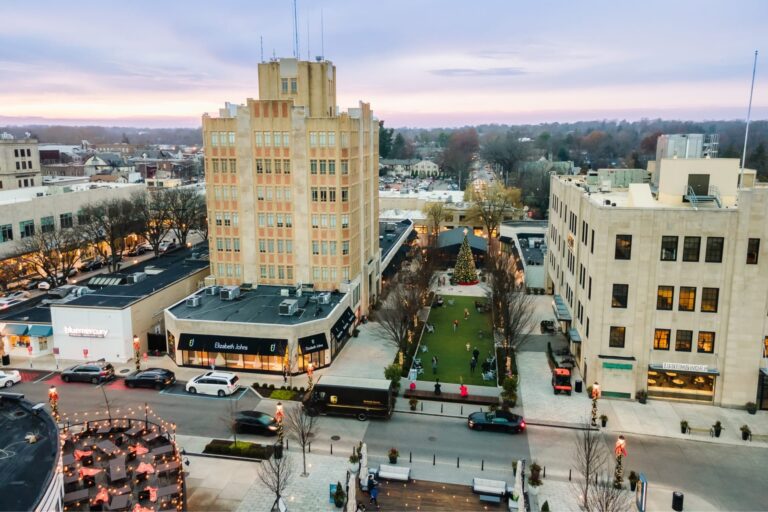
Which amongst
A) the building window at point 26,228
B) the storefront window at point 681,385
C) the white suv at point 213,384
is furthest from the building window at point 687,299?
the building window at point 26,228

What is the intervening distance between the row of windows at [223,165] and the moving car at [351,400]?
26551 mm

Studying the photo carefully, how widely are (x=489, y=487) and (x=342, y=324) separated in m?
24.3

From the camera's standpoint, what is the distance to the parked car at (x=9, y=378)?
4523 centimetres

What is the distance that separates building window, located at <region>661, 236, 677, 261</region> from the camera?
4176cm

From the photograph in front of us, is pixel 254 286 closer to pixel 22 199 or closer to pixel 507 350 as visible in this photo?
pixel 507 350

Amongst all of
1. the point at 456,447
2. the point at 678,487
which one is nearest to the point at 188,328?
the point at 456,447

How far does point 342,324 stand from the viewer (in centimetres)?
5247

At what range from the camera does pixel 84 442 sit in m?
34.5

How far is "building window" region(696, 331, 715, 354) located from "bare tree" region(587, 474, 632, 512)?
15499 mm

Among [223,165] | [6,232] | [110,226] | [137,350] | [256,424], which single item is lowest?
[256,424]

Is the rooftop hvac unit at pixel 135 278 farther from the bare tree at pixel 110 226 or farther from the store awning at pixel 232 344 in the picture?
the bare tree at pixel 110 226

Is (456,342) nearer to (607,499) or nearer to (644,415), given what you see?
(644,415)

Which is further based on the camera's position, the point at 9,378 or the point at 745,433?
the point at 9,378

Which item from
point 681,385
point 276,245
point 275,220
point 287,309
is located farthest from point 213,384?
point 681,385
